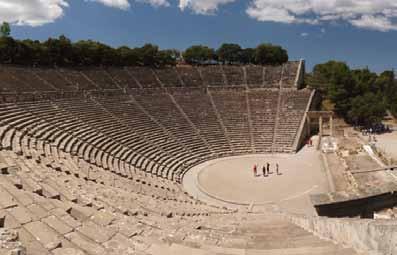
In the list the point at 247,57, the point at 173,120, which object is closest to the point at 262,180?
the point at 173,120

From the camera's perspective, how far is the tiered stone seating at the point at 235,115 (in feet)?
102

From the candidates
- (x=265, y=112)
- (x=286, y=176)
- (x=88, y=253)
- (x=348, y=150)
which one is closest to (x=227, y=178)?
(x=286, y=176)

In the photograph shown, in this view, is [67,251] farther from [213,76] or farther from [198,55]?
[198,55]

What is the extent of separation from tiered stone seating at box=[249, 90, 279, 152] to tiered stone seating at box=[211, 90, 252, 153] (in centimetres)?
74

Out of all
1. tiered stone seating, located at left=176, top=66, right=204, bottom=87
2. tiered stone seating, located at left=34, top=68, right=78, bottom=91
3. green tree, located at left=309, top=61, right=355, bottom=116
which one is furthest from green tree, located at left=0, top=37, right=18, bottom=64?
green tree, located at left=309, top=61, right=355, bottom=116

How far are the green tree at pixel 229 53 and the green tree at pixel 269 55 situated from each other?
3075 mm

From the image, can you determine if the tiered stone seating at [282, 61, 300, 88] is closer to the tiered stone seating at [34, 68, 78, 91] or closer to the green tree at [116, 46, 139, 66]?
the green tree at [116, 46, 139, 66]

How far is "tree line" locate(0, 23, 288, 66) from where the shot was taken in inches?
1534

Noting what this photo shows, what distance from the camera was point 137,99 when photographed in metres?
34.4

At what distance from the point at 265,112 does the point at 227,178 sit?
13086 mm

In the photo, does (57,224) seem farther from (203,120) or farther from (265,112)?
(265,112)

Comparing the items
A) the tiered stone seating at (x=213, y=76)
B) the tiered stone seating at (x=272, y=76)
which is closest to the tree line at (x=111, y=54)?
the tiered stone seating at (x=213, y=76)

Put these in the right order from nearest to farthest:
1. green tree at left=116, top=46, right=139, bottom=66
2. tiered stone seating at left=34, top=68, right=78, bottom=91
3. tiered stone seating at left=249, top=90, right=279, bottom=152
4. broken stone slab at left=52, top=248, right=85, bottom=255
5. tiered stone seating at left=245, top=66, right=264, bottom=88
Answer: broken stone slab at left=52, top=248, right=85, bottom=255
tiered stone seating at left=249, top=90, right=279, bottom=152
tiered stone seating at left=34, top=68, right=78, bottom=91
tiered stone seating at left=245, top=66, right=264, bottom=88
green tree at left=116, top=46, right=139, bottom=66

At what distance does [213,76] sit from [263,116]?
1194 cm
